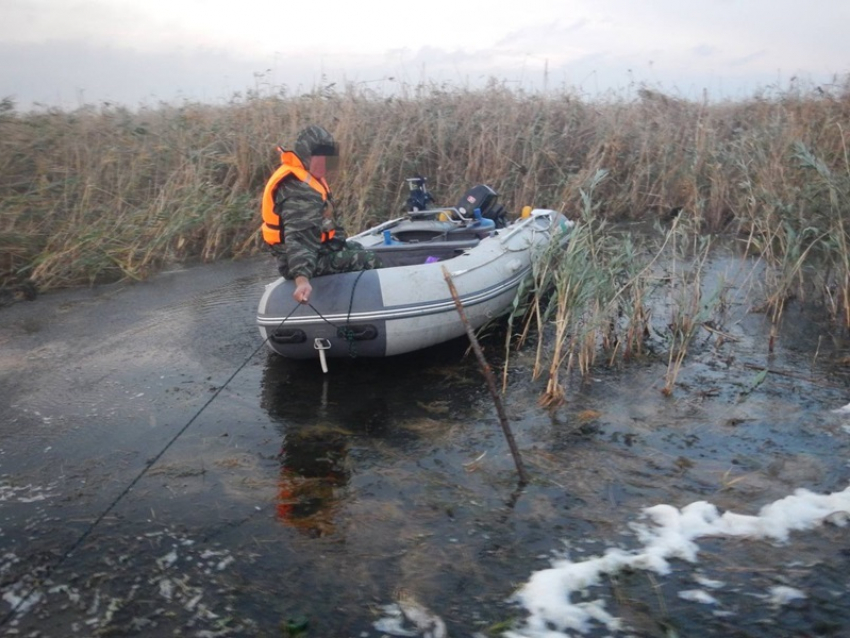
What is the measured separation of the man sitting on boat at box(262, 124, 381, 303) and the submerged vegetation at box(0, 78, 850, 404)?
172 centimetres

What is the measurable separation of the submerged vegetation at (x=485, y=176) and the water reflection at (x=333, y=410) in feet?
2.82

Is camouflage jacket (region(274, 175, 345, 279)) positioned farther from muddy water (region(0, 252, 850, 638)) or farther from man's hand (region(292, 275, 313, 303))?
muddy water (region(0, 252, 850, 638))

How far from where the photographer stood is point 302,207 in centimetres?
507

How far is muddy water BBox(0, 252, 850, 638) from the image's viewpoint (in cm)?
307

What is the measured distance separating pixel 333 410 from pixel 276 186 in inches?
56.9

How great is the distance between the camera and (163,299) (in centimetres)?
745

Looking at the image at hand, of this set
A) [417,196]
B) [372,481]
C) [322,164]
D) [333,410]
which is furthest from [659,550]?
[417,196]

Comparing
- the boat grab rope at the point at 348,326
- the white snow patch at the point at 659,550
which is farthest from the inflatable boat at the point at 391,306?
the white snow patch at the point at 659,550

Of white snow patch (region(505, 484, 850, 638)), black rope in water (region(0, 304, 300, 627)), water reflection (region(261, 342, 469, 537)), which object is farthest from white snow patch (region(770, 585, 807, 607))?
black rope in water (region(0, 304, 300, 627))

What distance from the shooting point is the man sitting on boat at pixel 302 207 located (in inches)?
198

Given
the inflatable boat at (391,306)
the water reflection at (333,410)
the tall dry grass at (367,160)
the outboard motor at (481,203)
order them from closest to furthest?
1. the water reflection at (333,410)
2. the inflatable boat at (391,306)
3. the outboard motor at (481,203)
4. the tall dry grass at (367,160)

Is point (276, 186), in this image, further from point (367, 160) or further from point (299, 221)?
point (367, 160)

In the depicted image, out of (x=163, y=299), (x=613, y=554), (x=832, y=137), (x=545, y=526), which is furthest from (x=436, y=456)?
(x=832, y=137)

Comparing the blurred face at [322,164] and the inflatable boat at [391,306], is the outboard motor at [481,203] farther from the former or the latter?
the blurred face at [322,164]
